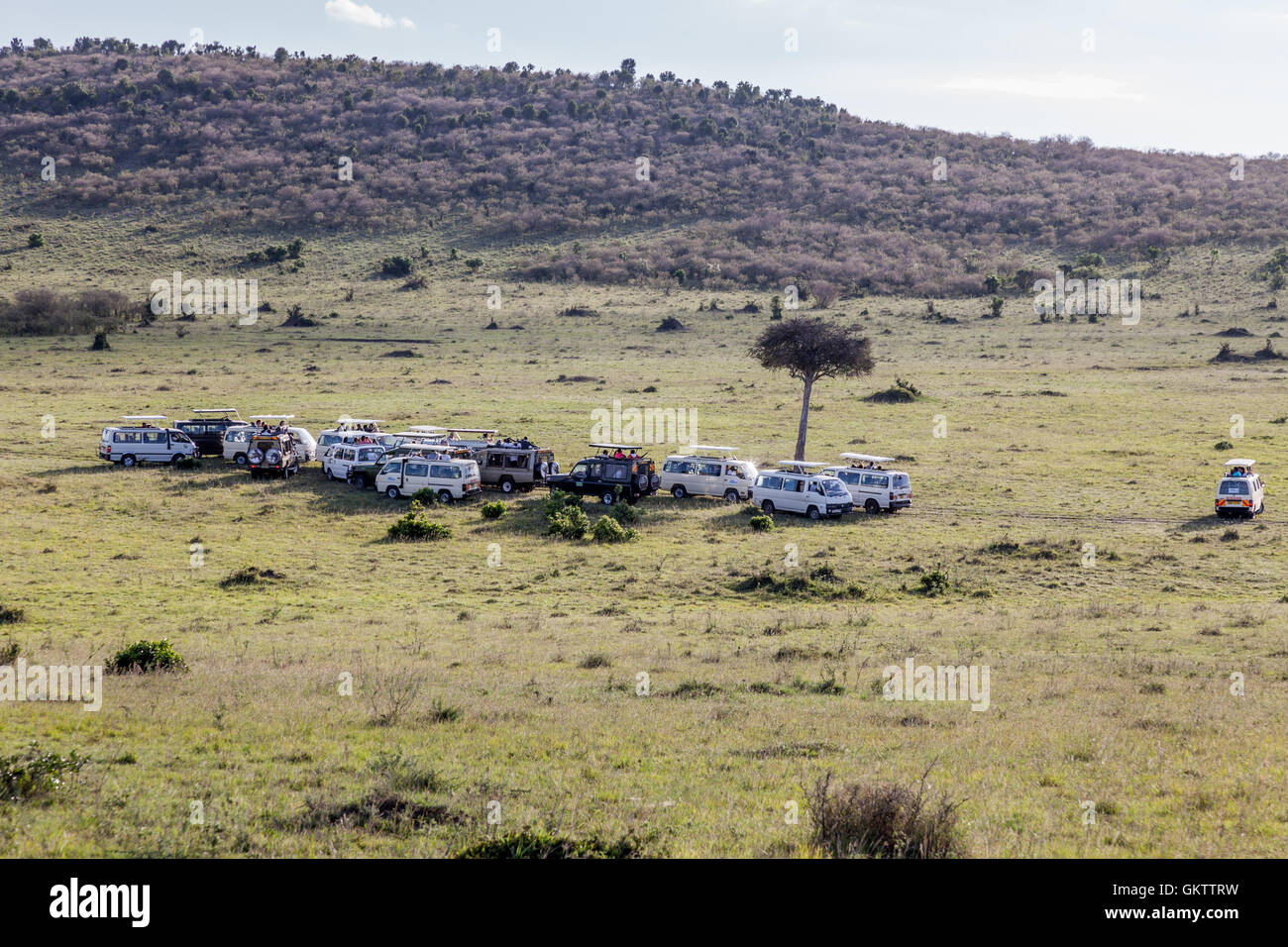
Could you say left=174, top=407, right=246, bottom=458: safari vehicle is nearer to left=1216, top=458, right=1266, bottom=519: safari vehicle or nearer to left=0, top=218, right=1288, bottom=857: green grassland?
left=0, top=218, right=1288, bottom=857: green grassland

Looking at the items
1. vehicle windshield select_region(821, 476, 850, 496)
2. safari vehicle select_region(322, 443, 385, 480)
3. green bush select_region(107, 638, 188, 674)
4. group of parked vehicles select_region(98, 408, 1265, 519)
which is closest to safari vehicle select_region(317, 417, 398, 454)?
group of parked vehicles select_region(98, 408, 1265, 519)

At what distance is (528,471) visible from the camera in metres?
39.8

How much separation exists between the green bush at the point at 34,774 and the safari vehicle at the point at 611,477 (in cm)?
2699

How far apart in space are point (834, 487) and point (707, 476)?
5.25 metres

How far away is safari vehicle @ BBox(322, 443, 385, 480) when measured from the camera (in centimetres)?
4066

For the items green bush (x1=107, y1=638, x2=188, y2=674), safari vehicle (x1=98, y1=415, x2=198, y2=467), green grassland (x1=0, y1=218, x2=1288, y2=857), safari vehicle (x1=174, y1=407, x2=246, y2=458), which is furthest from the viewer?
safari vehicle (x1=174, y1=407, x2=246, y2=458)

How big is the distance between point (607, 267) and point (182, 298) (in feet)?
143

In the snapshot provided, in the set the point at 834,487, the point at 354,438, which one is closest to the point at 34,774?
the point at 834,487

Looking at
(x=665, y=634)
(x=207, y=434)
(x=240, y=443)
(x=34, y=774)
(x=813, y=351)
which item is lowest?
(x=665, y=634)

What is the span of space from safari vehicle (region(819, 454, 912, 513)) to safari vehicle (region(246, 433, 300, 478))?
72.0ft

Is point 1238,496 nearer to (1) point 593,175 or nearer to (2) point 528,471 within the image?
(2) point 528,471

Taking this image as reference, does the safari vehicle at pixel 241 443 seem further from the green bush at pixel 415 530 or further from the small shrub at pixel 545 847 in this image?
the small shrub at pixel 545 847
